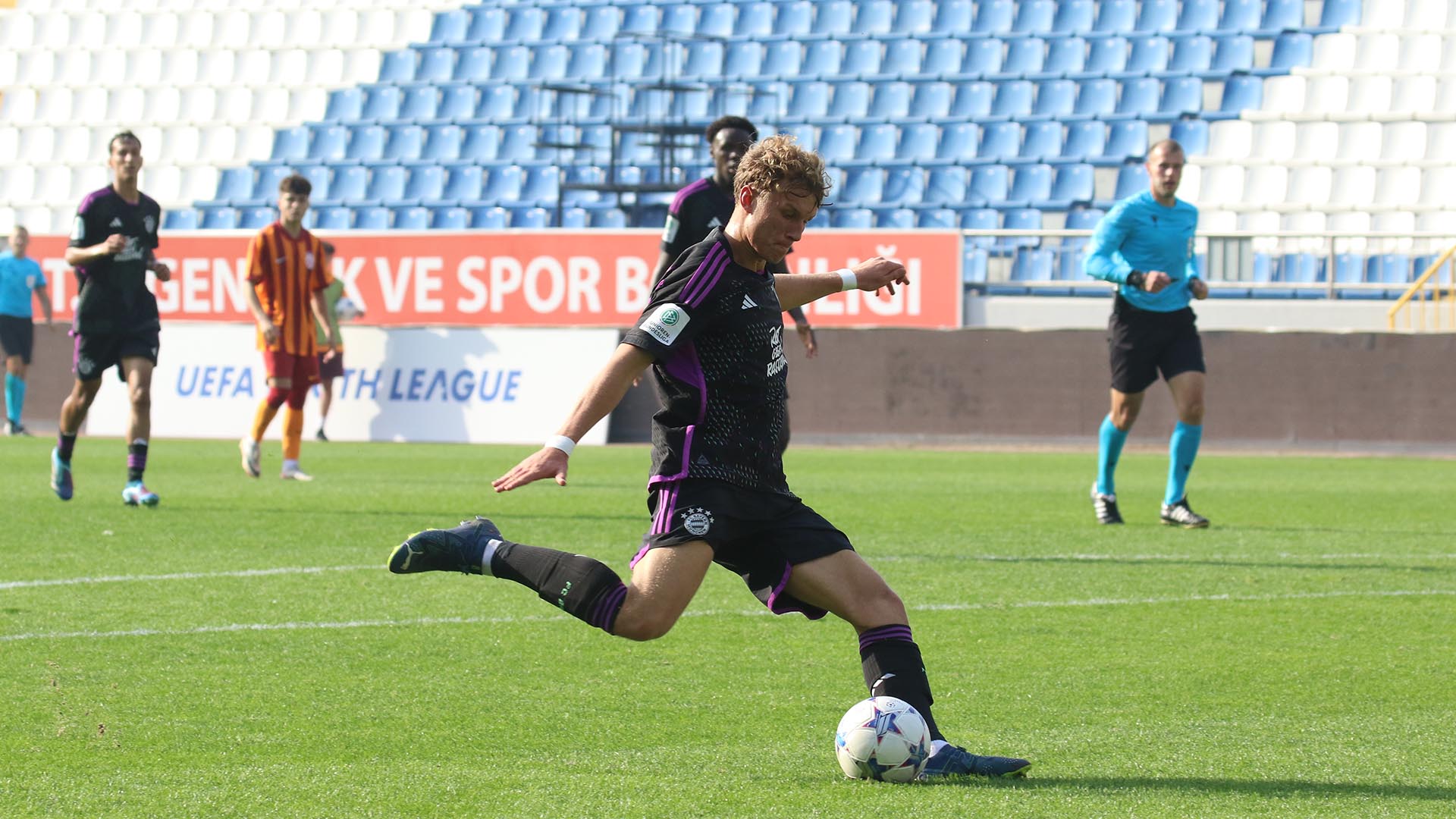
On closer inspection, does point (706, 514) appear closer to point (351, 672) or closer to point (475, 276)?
point (351, 672)

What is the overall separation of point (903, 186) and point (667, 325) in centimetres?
1975

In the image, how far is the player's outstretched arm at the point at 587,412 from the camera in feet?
12.6

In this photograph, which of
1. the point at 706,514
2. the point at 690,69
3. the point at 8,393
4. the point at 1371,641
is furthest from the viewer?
the point at 690,69

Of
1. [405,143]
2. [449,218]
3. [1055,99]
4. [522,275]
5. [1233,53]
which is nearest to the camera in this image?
[522,275]

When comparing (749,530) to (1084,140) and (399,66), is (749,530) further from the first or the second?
(399,66)

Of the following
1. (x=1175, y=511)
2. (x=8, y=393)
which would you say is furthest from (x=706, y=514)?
(x=8, y=393)

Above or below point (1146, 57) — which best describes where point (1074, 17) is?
above

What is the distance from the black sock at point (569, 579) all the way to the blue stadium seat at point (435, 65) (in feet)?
78.5

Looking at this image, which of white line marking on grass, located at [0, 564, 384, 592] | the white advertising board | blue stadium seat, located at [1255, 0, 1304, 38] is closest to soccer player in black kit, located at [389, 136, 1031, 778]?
white line marking on grass, located at [0, 564, 384, 592]

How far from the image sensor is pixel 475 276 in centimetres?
2088

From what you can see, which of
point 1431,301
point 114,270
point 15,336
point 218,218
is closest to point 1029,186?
point 1431,301

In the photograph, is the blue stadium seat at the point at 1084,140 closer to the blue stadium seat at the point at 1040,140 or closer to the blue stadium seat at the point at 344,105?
the blue stadium seat at the point at 1040,140

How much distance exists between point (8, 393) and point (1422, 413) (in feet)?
46.5

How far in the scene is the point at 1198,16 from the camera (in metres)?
24.0
